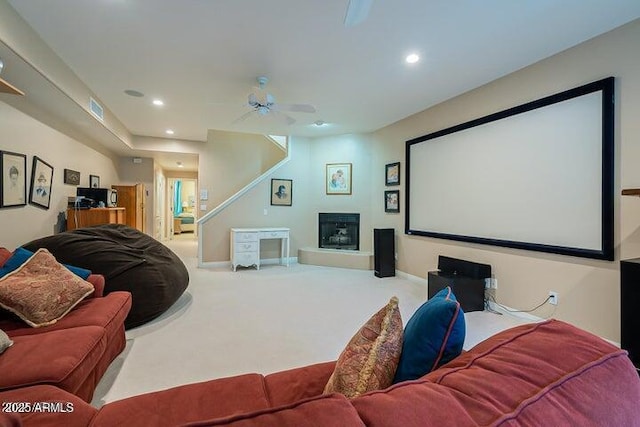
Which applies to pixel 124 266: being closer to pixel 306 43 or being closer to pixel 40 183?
pixel 40 183

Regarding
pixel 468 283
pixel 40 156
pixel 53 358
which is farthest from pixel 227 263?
pixel 53 358

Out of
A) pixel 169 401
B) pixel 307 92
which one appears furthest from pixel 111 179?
pixel 169 401

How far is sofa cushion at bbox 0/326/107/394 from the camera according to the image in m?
Result: 1.32

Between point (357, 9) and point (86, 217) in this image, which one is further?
point (86, 217)

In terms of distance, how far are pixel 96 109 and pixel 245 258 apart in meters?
3.21

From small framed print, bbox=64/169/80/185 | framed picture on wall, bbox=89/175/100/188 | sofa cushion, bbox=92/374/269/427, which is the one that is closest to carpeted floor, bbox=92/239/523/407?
sofa cushion, bbox=92/374/269/427

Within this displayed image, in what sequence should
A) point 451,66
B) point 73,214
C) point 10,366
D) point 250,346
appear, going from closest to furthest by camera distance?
point 10,366
point 250,346
point 451,66
point 73,214

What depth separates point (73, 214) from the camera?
451 centimetres

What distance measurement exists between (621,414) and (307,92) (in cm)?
390

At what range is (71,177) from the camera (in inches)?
182

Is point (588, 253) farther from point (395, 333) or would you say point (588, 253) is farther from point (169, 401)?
point (169, 401)

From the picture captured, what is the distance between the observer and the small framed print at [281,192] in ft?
20.0

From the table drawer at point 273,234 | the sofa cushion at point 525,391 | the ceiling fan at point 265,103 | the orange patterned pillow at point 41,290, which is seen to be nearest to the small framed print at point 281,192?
the table drawer at point 273,234

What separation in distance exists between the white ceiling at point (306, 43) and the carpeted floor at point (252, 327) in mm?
2732
